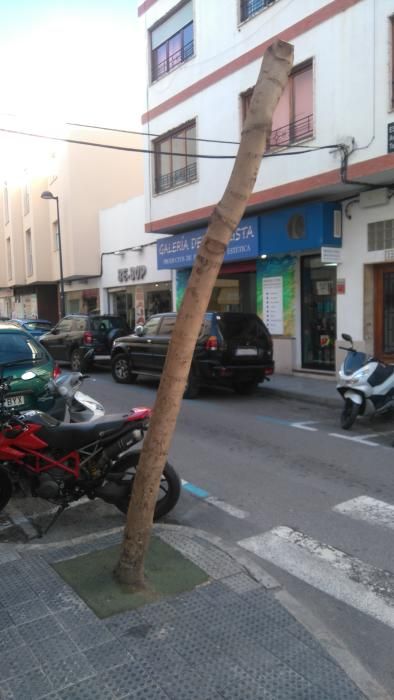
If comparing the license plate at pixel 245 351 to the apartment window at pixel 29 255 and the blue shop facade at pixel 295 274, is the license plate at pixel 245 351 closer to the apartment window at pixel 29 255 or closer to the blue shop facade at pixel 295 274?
the blue shop facade at pixel 295 274

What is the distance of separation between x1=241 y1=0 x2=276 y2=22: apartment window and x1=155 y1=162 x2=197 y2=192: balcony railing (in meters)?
3.74

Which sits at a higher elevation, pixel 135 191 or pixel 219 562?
pixel 135 191

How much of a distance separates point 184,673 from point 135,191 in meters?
24.9

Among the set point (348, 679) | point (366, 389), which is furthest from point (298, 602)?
point (366, 389)

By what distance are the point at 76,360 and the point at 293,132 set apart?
8.21 metres

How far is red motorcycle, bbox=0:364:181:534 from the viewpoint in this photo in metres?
4.45

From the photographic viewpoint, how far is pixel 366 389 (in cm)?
786

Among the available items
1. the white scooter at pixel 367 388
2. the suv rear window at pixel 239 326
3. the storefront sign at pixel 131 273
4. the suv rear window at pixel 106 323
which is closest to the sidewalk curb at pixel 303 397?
the suv rear window at pixel 239 326

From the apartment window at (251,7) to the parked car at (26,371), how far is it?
10.2 meters

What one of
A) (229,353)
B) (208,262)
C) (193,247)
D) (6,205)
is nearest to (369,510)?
(208,262)

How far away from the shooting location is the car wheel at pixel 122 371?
1290 cm

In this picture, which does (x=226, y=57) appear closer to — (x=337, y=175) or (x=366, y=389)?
(x=337, y=175)

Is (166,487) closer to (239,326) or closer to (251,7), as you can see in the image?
(239,326)

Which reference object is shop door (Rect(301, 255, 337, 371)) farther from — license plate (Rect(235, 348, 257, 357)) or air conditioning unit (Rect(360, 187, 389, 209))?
license plate (Rect(235, 348, 257, 357))
